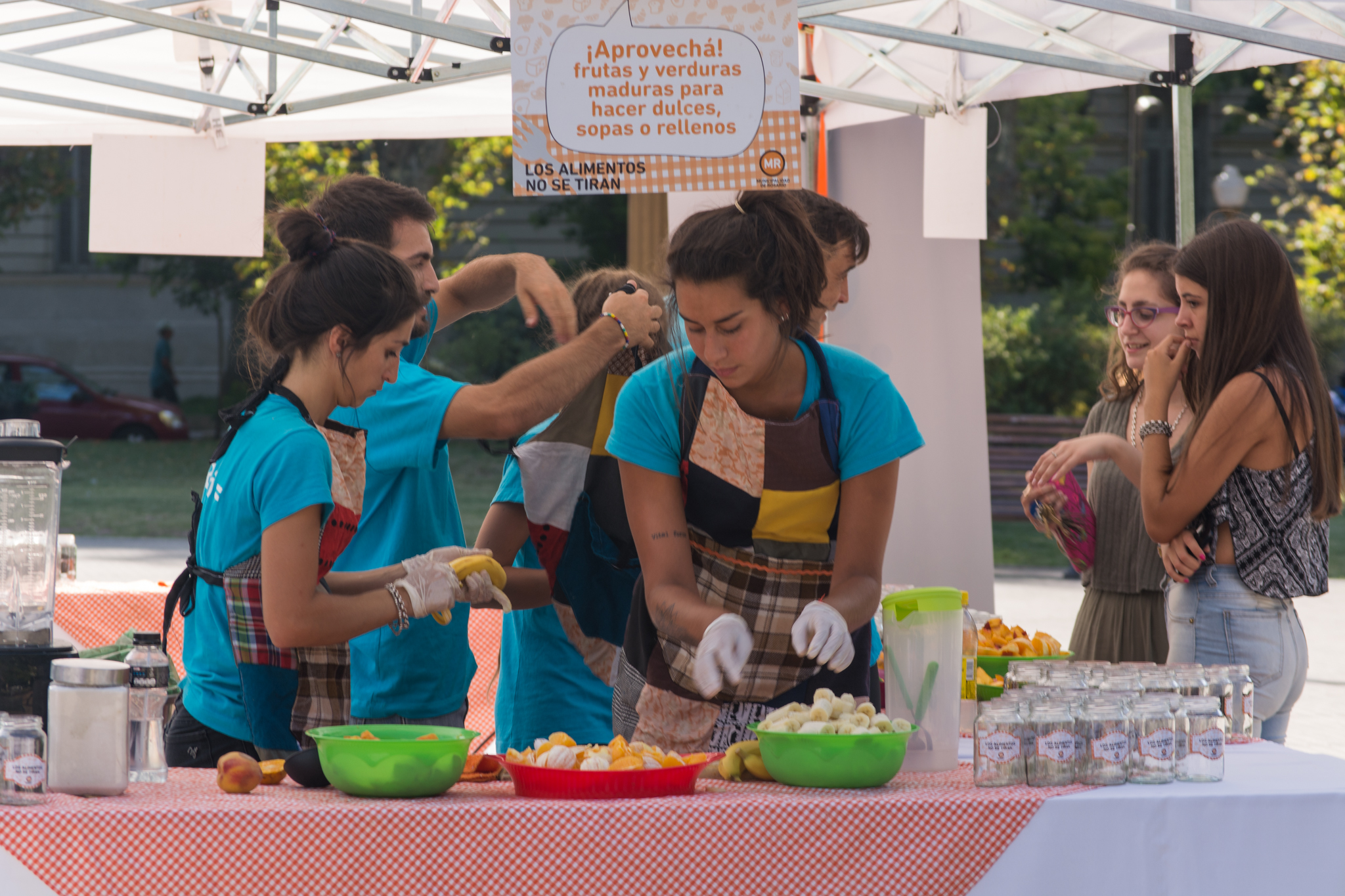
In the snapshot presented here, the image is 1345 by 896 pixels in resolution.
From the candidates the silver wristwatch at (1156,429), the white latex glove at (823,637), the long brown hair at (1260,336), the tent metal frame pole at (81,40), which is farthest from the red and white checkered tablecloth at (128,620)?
the white latex glove at (823,637)

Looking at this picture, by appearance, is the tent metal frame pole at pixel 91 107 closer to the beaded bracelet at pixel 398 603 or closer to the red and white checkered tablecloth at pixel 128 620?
the red and white checkered tablecloth at pixel 128 620

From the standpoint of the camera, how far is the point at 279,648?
201cm

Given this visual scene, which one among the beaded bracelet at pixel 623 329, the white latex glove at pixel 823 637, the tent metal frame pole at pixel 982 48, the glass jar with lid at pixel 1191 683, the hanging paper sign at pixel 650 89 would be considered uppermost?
the tent metal frame pole at pixel 982 48

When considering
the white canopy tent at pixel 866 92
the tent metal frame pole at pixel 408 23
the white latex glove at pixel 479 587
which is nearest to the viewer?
the white latex glove at pixel 479 587

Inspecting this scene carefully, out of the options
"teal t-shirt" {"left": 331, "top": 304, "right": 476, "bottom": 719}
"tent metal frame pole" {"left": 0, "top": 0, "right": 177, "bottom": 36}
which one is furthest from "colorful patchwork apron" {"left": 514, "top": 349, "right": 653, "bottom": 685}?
"tent metal frame pole" {"left": 0, "top": 0, "right": 177, "bottom": 36}

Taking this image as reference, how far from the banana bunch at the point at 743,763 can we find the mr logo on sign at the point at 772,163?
3.04ft

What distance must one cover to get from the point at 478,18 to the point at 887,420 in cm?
335

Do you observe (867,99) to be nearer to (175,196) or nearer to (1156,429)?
(1156,429)

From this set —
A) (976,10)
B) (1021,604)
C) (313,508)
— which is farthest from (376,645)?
(1021,604)

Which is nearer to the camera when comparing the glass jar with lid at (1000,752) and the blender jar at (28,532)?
the glass jar with lid at (1000,752)

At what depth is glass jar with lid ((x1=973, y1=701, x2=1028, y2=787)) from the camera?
6.25 ft

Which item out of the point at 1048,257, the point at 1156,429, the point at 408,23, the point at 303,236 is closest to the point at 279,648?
the point at 303,236

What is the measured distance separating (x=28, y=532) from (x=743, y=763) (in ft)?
4.12

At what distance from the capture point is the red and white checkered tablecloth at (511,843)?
5.57 feet
